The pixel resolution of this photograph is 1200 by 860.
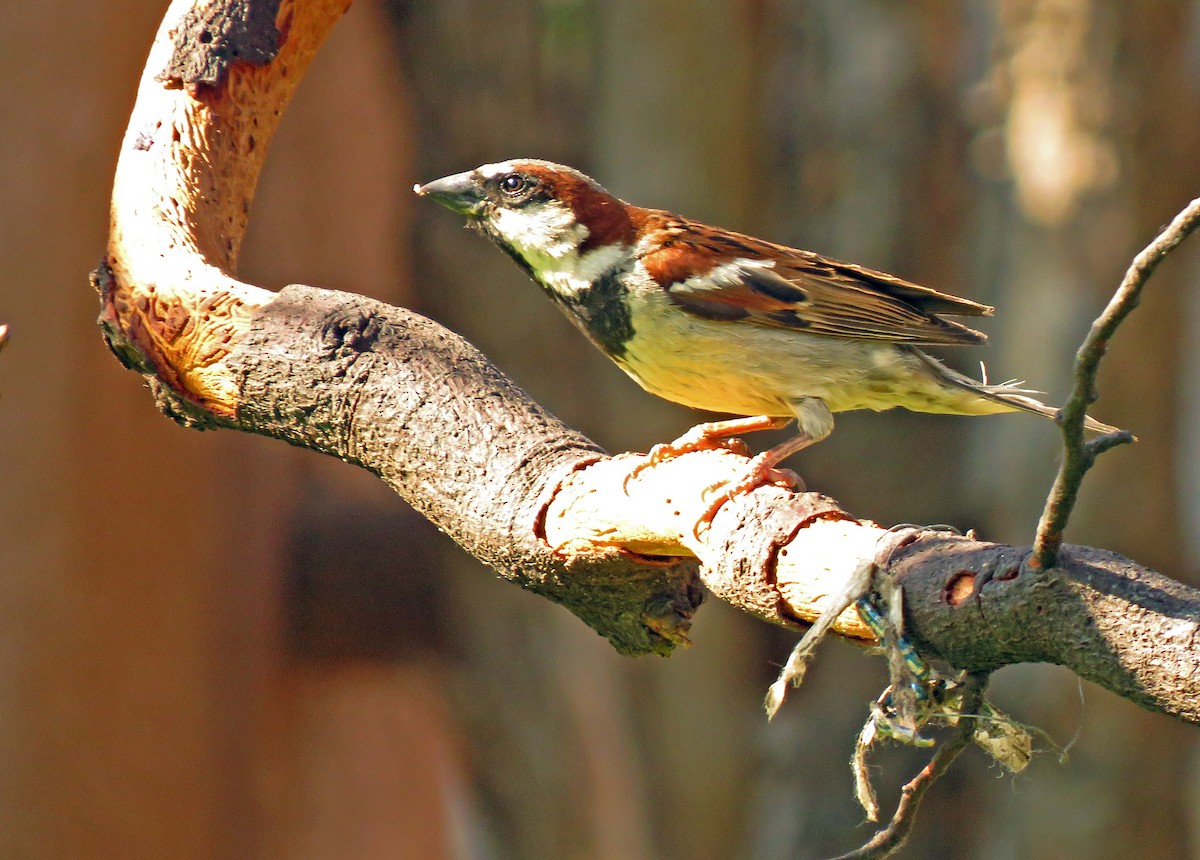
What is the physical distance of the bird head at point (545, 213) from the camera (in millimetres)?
3369

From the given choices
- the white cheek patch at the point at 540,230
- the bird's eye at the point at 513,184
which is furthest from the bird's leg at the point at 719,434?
the bird's eye at the point at 513,184

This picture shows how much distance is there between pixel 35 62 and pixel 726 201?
3.62 meters

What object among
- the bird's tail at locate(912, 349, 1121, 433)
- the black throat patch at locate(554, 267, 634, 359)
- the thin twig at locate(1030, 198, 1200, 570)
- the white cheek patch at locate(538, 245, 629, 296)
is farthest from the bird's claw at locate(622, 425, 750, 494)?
the thin twig at locate(1030, 198, 1200, 570)

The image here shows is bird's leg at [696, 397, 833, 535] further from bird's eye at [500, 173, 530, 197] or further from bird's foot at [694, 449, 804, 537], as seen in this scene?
bird's eye at [500, 173, 530, 197]

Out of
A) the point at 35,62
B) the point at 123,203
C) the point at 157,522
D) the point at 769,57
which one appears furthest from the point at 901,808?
the point at 769,57

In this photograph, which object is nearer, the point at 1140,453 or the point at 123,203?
the point at 123,203

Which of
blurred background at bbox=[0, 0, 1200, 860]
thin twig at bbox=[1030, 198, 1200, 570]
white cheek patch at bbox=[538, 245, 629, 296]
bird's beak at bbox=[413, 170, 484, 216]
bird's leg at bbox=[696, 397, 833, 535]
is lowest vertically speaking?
blurred background at bbox=[0, 0, 1200, 860]

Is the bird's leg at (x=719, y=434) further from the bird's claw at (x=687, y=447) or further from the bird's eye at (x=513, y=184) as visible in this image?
the bird's eye at (x=513, y=184)

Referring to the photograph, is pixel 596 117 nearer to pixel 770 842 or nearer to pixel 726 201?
pixel 726 201

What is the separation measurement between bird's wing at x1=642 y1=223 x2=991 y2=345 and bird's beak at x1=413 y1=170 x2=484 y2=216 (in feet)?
1.51

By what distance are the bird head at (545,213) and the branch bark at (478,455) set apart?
1.64 feet

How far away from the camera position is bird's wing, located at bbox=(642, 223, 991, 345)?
330cm

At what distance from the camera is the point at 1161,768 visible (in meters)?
6.65

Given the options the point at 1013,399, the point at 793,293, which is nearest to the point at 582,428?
the point at 793,293
